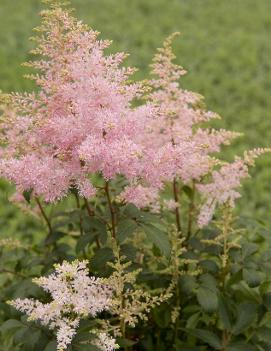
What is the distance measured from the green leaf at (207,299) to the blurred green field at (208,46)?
9.30 feet

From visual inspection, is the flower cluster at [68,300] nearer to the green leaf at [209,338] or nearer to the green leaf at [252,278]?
the green leaf at [209,338]

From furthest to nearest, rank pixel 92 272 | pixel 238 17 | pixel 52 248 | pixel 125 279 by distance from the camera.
→ 1. pixel 238 17
2. pixel 52 248
3. pixel 92 272
4. pixel 125 279

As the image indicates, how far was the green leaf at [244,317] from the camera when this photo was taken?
2.31 meters

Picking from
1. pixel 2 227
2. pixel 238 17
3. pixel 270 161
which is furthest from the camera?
pixel 238 17

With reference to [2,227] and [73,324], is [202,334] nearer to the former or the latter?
[73,324]

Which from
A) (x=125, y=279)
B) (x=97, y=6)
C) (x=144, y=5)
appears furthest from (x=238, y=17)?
(x=125, y=279)

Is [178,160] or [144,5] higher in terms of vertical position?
[144,5]

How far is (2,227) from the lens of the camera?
16.0ft

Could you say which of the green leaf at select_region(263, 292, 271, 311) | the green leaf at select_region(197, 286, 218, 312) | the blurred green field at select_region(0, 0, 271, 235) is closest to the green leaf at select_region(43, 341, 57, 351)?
the green leaf at select_region(197, 286, 218, 312)

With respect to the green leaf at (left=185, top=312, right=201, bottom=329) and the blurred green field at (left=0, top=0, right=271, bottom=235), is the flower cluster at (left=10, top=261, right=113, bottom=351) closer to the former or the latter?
the green leaf at (left=185, top=312, right=201, bottom=329)

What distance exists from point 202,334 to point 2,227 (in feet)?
9.40

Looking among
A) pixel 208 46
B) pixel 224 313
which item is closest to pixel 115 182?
pixel 224 313

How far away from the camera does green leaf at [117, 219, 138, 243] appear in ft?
6.80

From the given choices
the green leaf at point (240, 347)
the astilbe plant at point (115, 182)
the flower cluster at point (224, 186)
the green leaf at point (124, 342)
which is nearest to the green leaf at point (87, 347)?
the astilbe plant at point (115, 182)
